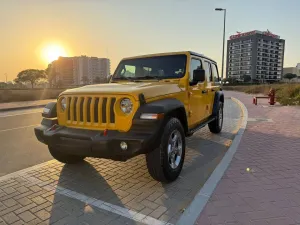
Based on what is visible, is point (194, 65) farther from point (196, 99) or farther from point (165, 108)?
point (165, 108)

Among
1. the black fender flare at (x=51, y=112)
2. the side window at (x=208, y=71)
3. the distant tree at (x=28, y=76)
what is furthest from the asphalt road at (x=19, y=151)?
the distant tree at (x=28, y=76)

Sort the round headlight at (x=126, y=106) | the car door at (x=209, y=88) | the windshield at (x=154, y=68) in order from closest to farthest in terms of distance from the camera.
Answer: the round headlight at (x=126, y=106) < the windshield at (x=154, y=68) < the car door at (x=209, y=88)

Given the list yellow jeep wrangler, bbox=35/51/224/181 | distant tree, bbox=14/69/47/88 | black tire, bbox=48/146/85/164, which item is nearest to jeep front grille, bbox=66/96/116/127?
yellow jeep wrangler, bbox=35/51/224/181

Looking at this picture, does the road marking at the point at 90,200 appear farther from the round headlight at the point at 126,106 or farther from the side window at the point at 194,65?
the side window at the point at 194,65

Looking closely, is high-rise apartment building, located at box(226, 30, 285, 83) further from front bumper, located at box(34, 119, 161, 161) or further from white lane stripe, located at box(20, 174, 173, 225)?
white lane stripe, located at box(20, 174, 173, 225)

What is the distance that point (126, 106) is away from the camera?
11.0 feet

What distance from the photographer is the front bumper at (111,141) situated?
3.11 m

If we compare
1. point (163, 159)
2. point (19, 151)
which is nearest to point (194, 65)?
point (163, 159)

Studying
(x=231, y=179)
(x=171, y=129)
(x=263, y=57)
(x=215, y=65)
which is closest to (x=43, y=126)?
(x=171, y=129)

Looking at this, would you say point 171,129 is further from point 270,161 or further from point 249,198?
point 270,161

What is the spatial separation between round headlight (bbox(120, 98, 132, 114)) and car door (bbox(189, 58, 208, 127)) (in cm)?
174

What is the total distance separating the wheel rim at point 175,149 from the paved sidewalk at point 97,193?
0.30 m

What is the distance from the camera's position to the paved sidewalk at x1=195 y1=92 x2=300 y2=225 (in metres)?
2.81

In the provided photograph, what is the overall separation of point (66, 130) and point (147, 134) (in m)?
1.24
